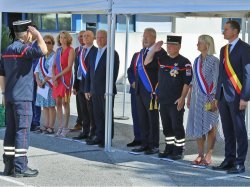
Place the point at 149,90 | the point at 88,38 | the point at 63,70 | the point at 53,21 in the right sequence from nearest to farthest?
1. the point at 149,90
2. the point at 88,38
3. the point at 63,70
4. the point at 53,21

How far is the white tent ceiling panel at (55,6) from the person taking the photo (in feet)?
29.6

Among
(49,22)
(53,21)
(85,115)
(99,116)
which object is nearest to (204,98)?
(99,116)

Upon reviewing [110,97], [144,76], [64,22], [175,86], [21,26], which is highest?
[64,22]

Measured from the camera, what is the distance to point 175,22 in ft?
74.6

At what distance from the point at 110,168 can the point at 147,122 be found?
1451 mm

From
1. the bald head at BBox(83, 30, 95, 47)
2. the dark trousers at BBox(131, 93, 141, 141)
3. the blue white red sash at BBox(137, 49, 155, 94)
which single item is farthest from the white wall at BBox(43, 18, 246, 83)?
the blue white red sash at BBox(137, 49, 155, 94)

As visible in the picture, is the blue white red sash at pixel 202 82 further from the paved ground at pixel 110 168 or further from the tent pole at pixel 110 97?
the tent pole at pixel 110 97

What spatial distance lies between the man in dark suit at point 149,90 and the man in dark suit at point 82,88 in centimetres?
115

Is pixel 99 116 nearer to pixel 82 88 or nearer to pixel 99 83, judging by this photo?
pixel 99 83

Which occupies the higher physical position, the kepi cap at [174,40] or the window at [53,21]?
the window at [53,21]

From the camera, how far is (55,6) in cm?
945

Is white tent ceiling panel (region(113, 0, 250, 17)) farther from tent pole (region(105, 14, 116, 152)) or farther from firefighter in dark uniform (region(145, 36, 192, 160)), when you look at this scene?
firefighter in dark uniform (region(145, 36, 192, 160))

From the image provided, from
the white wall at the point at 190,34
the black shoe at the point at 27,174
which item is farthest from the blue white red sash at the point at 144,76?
the white wall at the point at 190,34

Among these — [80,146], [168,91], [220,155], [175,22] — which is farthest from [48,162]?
[175,22]
